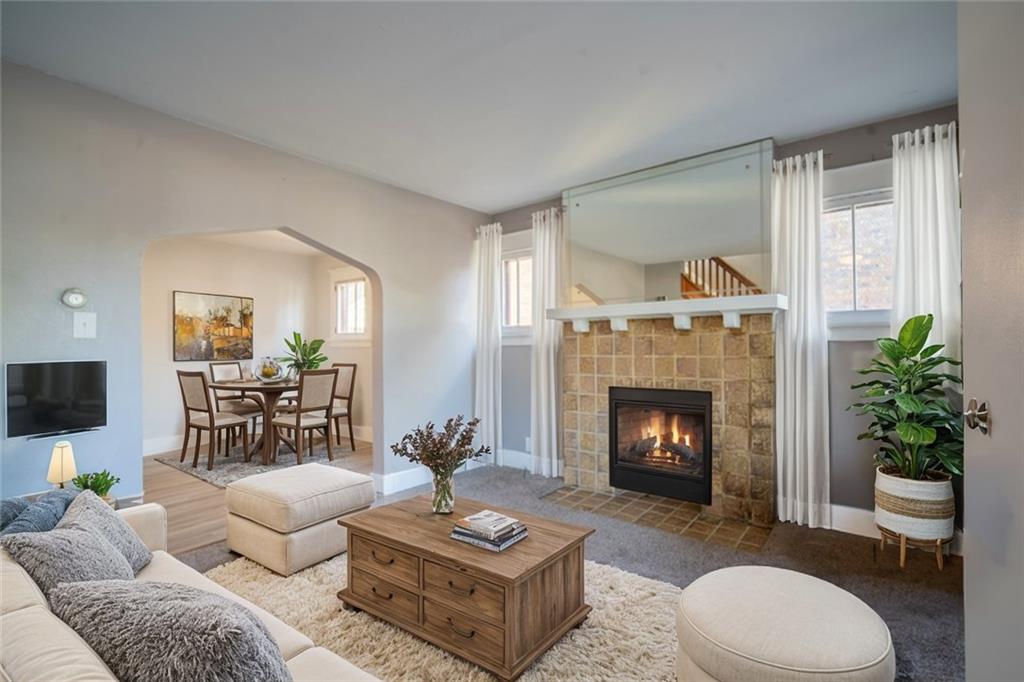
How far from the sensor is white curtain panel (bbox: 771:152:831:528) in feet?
10.6

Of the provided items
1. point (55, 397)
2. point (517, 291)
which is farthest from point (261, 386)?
point (517, 291)

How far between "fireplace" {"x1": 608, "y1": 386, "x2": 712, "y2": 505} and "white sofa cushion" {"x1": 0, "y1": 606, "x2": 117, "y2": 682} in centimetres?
351

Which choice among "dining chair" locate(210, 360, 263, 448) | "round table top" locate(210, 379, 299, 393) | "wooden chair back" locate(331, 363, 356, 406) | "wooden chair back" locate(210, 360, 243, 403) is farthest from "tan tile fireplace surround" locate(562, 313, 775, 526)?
"wooden chair back" locate(210, 360, 243, 403)

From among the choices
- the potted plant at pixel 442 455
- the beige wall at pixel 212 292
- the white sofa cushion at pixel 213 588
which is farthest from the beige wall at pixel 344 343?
the white sofa cushion at pixel 213 588

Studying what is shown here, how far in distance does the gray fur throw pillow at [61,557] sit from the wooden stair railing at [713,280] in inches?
138

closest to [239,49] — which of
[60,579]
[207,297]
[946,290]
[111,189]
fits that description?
[111,189]

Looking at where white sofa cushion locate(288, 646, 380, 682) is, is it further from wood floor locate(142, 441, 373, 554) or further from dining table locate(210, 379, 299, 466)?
dining table locate(210, 379, 299, 466)

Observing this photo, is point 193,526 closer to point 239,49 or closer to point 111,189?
point 111,189

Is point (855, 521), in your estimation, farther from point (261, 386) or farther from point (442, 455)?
point (261, 386)

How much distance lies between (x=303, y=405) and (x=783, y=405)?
4.39 meters

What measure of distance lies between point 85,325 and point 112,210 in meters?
0.68

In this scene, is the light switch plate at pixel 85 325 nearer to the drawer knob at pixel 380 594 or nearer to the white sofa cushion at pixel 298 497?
the white sofa cushion at pixel 298 497

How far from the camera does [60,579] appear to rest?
1178 mm

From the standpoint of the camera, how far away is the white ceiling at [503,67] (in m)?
2.12
